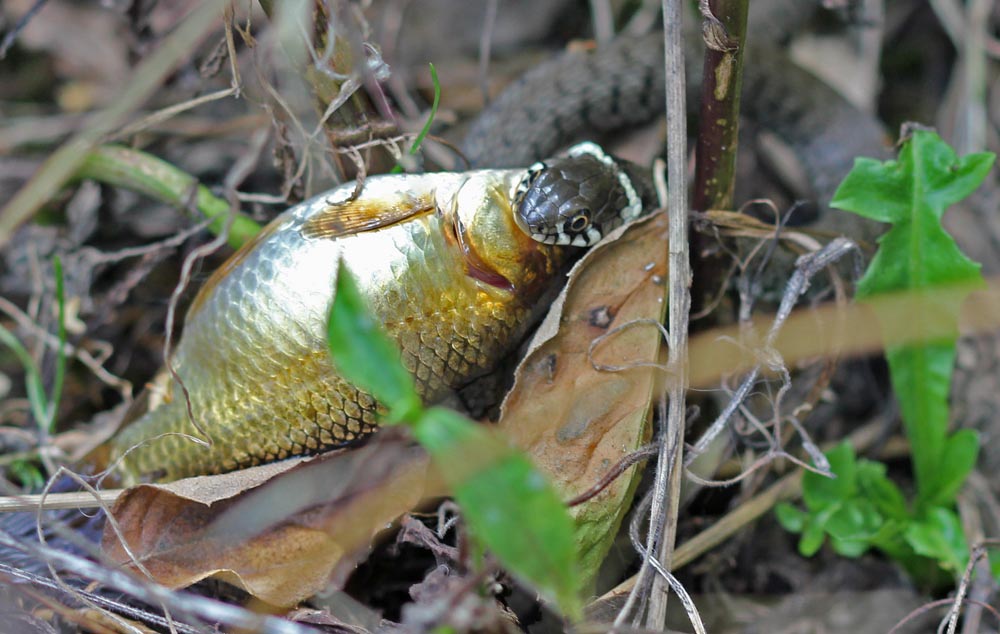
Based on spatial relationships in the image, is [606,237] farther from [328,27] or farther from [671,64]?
[328,27]

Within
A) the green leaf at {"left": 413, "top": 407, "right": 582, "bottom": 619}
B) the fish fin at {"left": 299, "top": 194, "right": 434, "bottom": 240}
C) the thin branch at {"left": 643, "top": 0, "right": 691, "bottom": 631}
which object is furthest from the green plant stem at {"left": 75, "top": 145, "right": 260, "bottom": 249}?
the green leaf at {"left": 413, "top": 407, "right": 582, "bottom": 619}

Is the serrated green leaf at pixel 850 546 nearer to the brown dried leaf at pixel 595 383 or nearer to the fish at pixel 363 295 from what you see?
the brown dried leaf at pixel 595 383

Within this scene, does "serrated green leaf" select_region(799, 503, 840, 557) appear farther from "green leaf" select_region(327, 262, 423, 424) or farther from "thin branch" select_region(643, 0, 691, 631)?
"green leaf" select_region(327, 262, 423, 424)

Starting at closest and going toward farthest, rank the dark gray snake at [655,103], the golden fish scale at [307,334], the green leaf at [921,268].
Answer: the golden fish scale at [307,334] → the green leaf at [921,268] → the dark gray snake at [655,103]

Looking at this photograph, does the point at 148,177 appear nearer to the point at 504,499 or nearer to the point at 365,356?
the point at 365,356

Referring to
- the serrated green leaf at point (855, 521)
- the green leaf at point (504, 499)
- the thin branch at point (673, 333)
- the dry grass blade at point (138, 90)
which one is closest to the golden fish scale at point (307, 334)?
the thin branch at point (673, 333)

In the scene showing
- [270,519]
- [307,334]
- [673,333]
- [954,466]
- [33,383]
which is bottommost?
[954,466]

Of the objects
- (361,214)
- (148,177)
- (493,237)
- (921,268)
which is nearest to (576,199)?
(493,237)
